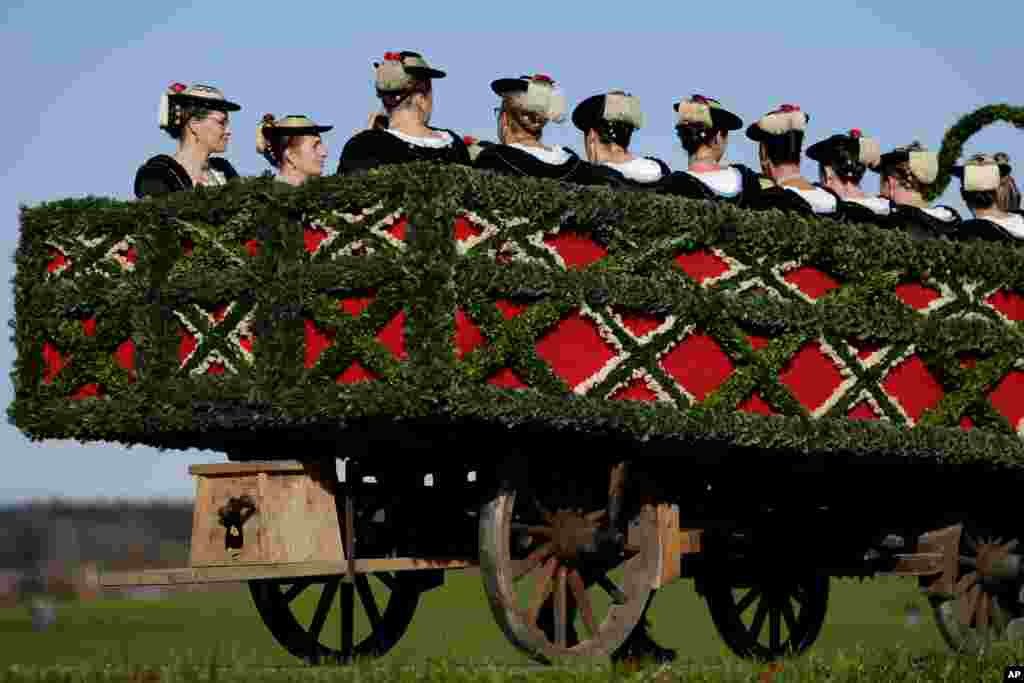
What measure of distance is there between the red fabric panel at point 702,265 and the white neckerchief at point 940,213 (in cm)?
284

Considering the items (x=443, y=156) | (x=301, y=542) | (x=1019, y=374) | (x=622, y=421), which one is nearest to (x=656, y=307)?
(x=622, y=421)

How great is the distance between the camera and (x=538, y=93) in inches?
492

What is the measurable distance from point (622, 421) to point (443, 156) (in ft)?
6.19

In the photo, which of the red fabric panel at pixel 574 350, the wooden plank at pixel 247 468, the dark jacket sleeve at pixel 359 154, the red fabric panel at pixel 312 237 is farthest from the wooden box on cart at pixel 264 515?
the dark jacket sleeve at pixel 359 154

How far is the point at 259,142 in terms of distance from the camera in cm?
1325

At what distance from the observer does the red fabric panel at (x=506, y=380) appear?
11.4 metres

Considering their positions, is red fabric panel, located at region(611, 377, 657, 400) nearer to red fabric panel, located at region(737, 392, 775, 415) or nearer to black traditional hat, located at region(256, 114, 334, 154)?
red fabric panel, located at region(737, 392, 775, 415)

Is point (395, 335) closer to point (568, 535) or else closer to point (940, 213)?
point (568, 535)

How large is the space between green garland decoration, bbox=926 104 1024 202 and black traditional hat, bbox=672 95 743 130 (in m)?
2.49

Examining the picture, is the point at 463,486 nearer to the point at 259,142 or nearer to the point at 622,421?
the point at 622,421

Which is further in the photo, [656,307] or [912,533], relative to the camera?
[912,533]

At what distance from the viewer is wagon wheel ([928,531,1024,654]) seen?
48.5 feet

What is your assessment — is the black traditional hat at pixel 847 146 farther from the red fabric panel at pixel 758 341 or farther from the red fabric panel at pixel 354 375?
the red fabric panel at pixel 354 375

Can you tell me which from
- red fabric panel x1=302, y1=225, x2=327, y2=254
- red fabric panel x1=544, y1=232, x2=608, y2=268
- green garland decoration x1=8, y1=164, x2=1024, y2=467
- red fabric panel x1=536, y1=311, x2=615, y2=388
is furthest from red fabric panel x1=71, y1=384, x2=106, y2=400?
red fabric panel x1=544, y1=232, x2=608, y2=268
